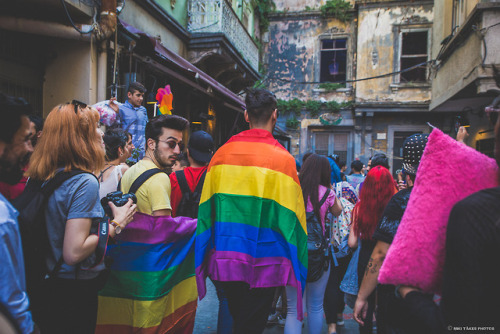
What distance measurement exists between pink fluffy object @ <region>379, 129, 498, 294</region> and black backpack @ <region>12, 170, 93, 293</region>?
163cm

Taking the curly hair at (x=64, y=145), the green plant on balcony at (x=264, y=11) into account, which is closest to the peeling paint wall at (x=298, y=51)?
the green plant on balcony at (x=264, y=11)

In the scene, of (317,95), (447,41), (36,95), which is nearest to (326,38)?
(317,95)

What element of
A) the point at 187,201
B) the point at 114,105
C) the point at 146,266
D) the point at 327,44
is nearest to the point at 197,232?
the point at 146,266

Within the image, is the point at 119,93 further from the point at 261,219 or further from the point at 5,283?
the point at 5,283

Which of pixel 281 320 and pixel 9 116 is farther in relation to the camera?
pixel 281 320

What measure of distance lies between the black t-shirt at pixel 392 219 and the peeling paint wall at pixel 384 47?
1414 cm

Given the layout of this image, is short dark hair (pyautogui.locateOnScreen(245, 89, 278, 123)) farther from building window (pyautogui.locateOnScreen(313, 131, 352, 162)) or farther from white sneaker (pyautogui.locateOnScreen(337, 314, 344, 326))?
building window (pyautogui.locateOnScreen(313, 131, 352, 162))

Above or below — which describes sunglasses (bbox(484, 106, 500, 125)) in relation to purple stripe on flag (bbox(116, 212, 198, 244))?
above

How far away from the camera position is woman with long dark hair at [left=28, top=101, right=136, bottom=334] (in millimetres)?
1794

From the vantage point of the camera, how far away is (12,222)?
3.90 ft

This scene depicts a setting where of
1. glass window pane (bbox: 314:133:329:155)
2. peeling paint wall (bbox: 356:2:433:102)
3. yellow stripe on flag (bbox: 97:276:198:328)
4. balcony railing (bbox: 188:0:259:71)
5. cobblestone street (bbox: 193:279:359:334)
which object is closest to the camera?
yellow stripe on flag (bbox: 97:276:198:328)

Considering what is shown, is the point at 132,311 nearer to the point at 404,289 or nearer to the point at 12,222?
the point at 12,222

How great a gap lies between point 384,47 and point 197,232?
15.5 m

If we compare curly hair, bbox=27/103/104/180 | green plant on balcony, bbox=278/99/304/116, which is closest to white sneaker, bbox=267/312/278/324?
curly hair, bbox=27/103/104/180
